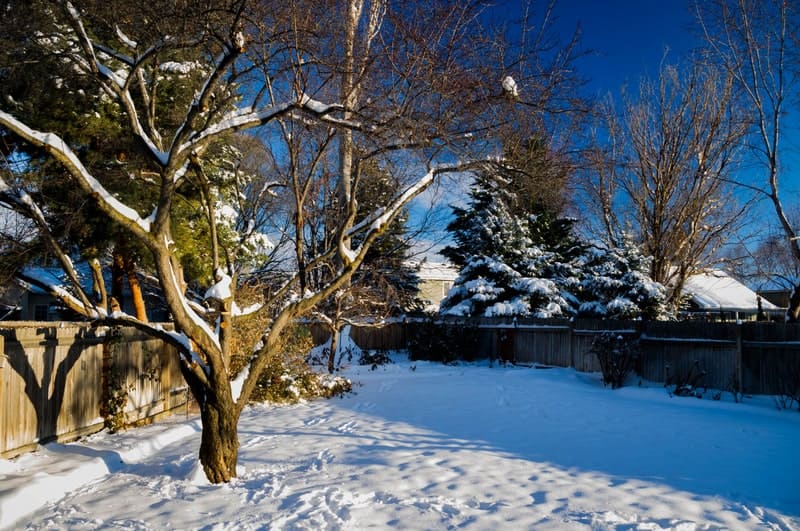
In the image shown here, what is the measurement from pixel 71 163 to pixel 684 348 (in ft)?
38.6

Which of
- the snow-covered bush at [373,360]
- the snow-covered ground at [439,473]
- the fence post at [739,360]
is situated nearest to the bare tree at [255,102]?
the snow-covered ground at [439,473]

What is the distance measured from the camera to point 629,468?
633cm

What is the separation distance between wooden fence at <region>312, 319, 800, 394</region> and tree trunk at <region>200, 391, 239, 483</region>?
31.5 feet

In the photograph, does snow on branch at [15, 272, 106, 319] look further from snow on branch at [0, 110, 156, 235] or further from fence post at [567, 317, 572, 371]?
fence post at [567, 317, 572, 371]

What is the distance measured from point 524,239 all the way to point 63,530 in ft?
66.7

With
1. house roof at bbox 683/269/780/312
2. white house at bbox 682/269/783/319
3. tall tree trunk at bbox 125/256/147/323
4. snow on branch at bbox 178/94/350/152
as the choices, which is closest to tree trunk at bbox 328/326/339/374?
tall tree trunk at bbox 125/256/147/323

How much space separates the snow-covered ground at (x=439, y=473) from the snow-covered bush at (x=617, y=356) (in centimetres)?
279

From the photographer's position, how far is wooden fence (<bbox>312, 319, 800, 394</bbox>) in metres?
11.0

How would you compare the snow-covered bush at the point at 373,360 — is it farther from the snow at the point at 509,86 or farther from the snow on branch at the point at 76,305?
the snow at the point at 509,86

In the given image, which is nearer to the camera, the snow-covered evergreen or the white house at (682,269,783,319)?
the snow-covered evergreen

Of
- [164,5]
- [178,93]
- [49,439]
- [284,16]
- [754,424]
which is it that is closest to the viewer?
[164,5]

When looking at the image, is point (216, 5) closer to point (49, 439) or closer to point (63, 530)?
point (63, 530)

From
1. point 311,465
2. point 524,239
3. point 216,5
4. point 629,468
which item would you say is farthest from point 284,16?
point 524,239

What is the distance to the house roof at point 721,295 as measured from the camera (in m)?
28.9
